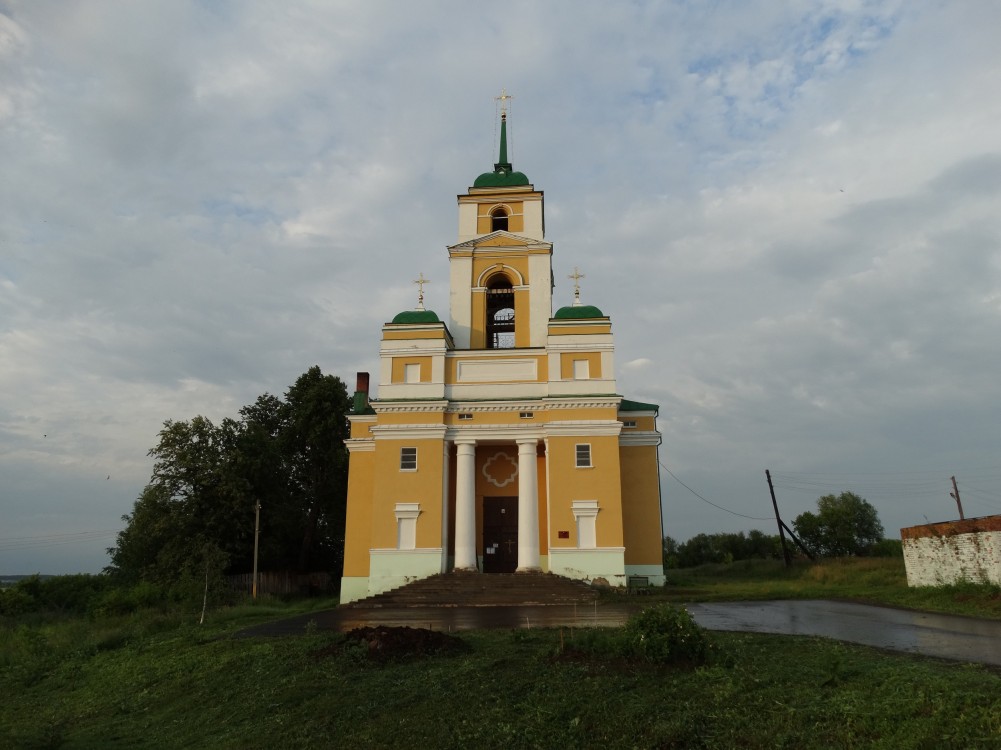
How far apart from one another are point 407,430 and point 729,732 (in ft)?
69.0

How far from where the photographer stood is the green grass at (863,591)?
17.0 m

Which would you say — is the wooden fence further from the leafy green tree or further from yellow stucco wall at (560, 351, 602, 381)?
the leafy green tree

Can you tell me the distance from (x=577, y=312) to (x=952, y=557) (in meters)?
15.3

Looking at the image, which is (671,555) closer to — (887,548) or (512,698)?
(887,548)

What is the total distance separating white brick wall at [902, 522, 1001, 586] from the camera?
1762 centimetres

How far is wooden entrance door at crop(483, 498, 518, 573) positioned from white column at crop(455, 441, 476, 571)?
1.63 metres

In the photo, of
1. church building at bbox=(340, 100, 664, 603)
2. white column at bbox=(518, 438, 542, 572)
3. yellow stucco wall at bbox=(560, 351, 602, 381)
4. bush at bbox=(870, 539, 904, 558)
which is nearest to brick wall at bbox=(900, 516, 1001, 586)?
church building at bbox=(340, 100, 664, 603)

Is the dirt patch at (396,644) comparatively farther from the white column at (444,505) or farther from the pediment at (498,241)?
the pediment at (498,241)

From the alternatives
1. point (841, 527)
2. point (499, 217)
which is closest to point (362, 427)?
point (499, 217)

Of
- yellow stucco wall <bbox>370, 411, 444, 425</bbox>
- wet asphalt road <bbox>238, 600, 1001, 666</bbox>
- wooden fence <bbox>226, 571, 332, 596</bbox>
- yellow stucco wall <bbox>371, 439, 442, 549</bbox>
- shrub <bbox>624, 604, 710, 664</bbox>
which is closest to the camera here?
shrub <bbox>624, 604, 710, 664</bbox>

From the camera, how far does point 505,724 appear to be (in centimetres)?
789

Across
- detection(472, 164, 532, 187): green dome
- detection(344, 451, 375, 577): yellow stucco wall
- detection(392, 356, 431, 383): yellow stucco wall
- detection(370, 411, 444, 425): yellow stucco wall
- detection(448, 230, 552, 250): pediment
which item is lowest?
detection(344, 451, 375, 577): yellow stucco wall

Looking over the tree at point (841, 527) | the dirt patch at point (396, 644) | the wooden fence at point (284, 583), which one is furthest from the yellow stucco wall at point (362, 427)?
the tree at point (841, 527)

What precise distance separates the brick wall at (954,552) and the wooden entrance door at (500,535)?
13.8 m
